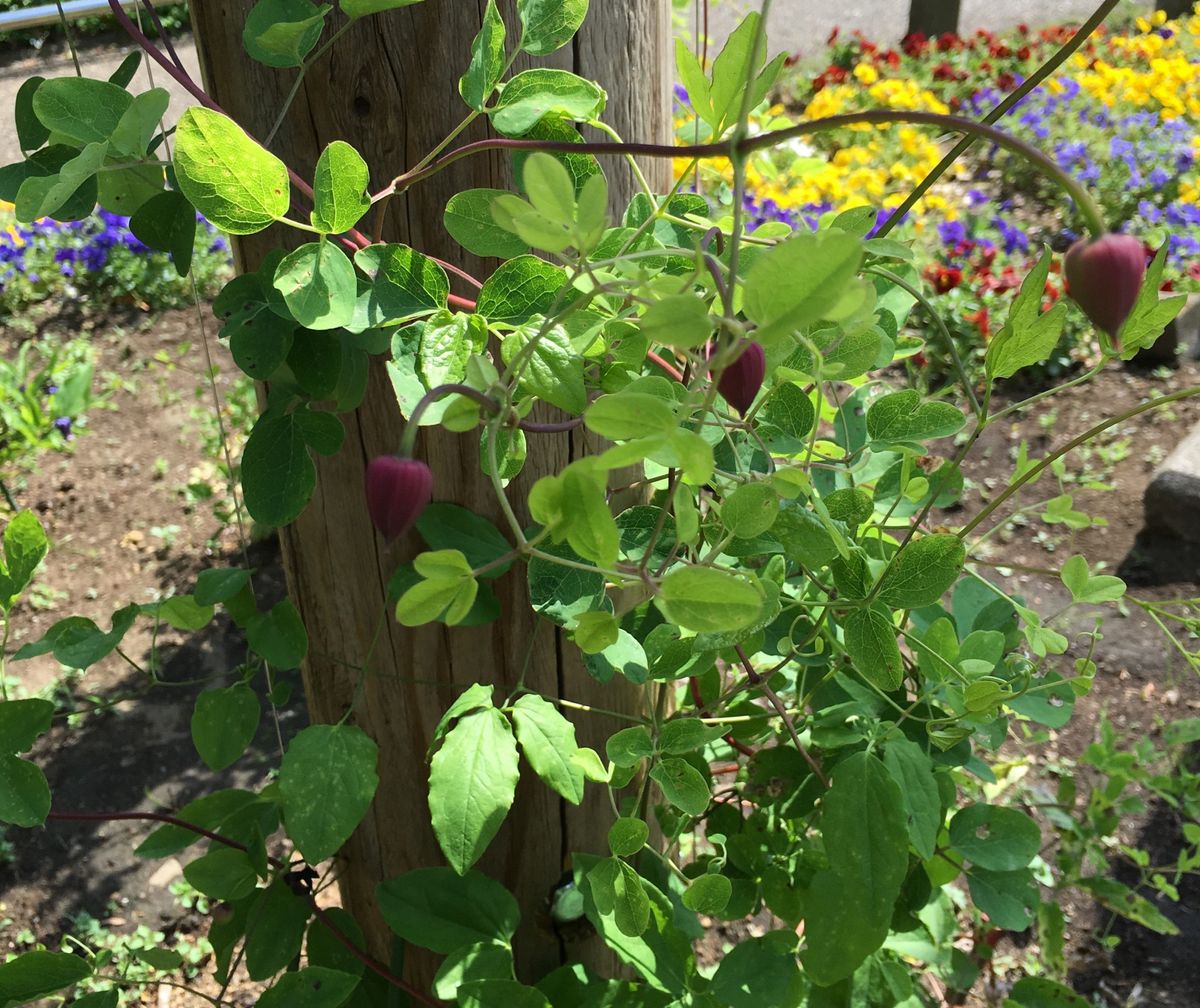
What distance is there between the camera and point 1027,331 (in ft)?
2.79

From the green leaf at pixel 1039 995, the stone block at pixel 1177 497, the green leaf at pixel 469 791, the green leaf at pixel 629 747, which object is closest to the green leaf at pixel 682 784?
the green leaf at pixel 629 747

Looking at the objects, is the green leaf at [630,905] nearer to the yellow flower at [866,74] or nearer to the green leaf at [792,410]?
the green leaf at [792,410]

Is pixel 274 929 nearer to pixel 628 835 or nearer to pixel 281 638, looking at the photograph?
pixel 281 638

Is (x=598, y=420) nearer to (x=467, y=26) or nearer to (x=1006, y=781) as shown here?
(x=467, y=26)

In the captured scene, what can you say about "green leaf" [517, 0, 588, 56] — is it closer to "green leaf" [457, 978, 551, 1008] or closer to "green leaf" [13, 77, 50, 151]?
"green leaf" [13, 77, 50, 151]

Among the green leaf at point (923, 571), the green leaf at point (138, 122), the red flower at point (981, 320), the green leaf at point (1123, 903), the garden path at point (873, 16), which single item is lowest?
the green leaf at point (1123, 903)

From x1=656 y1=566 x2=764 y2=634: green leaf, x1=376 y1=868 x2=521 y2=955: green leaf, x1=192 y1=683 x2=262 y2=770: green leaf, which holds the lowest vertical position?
x1=376 y1=868 x2=521 y2=955: green leaf

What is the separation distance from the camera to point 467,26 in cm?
91

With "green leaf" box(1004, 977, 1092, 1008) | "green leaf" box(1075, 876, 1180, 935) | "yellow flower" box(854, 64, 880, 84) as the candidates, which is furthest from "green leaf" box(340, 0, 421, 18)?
"yellow flower" box(854, 64, 880, 84)

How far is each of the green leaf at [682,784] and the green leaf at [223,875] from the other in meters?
0.51

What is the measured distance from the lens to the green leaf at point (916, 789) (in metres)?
0.93

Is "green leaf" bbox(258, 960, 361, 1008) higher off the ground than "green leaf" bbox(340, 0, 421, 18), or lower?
lower

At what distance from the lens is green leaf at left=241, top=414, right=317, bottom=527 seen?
0.92 meters

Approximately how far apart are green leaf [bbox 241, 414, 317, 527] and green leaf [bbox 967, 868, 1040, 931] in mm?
868
